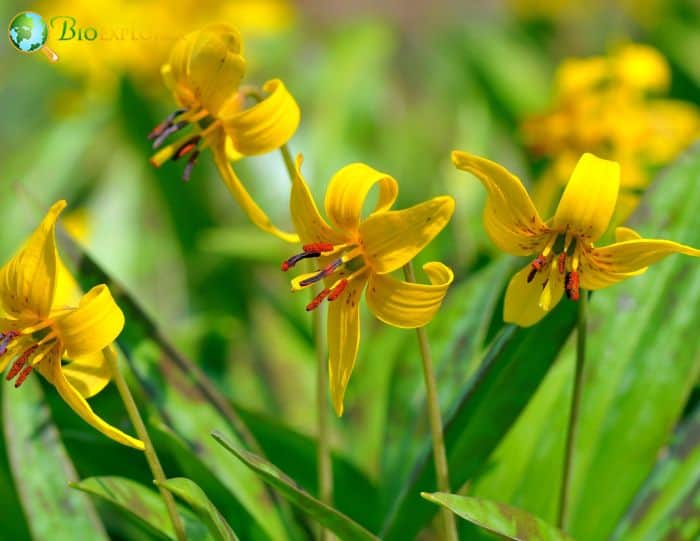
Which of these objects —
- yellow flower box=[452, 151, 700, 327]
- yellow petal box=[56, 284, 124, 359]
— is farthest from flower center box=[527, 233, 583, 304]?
yellow petal box=[56, 284, 124, 359]

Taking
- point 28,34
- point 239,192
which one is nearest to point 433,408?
point 239,192

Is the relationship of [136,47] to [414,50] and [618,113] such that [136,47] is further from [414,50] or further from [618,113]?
[414,50]

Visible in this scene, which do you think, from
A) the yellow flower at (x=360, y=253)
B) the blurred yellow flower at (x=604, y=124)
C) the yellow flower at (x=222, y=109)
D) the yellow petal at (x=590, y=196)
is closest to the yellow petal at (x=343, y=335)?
the yellow flower at (x=360, y=253)

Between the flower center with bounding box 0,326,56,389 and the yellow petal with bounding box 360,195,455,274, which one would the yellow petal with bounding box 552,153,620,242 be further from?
the flower center with bounding box 0,326,56,389

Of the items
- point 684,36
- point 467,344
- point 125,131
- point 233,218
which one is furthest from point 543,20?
point 467,344

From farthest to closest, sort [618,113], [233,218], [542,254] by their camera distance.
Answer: [233,218]
[618,113]
[542,254]

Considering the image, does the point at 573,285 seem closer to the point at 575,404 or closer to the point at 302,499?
the point at 575,404
